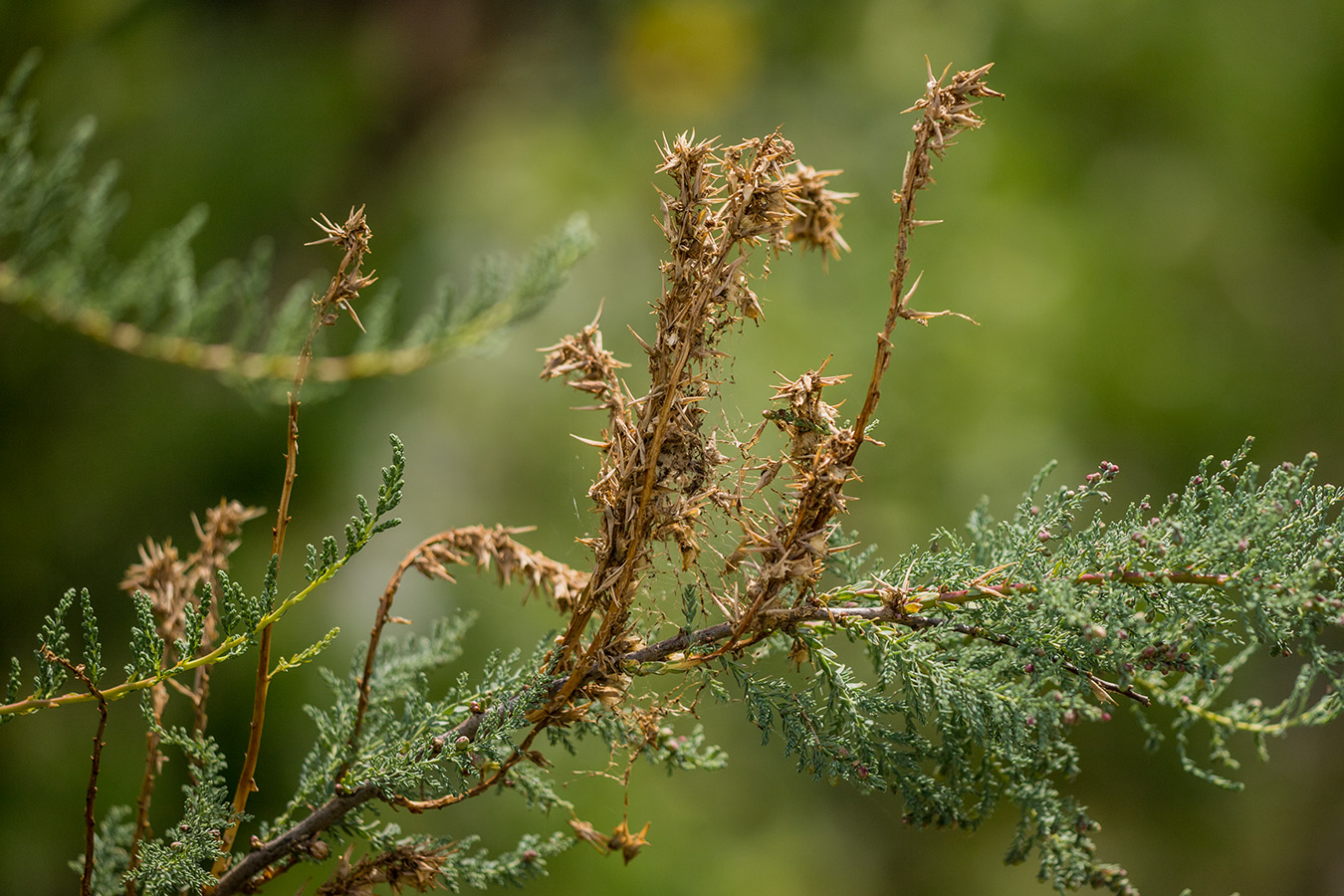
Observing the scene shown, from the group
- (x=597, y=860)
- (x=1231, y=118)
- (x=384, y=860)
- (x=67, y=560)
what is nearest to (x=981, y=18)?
(x=1231, y=118)

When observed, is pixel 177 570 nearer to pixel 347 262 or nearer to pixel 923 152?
pixel 347 262

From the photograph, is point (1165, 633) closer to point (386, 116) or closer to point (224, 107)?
point (224, 107)

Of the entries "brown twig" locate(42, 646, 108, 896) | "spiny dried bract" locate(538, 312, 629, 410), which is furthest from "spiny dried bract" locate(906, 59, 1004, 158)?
"brown twig" locate(42, 646, 108, 896)

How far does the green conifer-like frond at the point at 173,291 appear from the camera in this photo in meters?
0.52

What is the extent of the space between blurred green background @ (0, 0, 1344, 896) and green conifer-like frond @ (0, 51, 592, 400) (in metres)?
0.41

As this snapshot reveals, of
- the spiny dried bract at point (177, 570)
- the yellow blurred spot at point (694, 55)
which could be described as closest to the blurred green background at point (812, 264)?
the yellow blurred spot at point (694, 55)

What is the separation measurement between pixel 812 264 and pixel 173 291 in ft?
3.46

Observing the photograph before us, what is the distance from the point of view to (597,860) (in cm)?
114

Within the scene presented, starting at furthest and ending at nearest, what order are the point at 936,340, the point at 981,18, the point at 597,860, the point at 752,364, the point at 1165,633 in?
1. the point at 981,18
2. the point at 936,340
3. the point at 752,364
4. the point at 597,860
5. the point at 1165,633

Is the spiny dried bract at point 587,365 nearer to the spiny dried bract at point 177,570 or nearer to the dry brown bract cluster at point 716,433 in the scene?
the dry brown bract cluster at point 716,433

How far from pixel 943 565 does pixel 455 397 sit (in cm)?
121

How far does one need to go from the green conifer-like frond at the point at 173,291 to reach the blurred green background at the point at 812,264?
41 centimetres

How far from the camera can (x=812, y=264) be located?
148cm

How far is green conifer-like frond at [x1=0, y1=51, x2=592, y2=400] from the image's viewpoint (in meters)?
0.52
